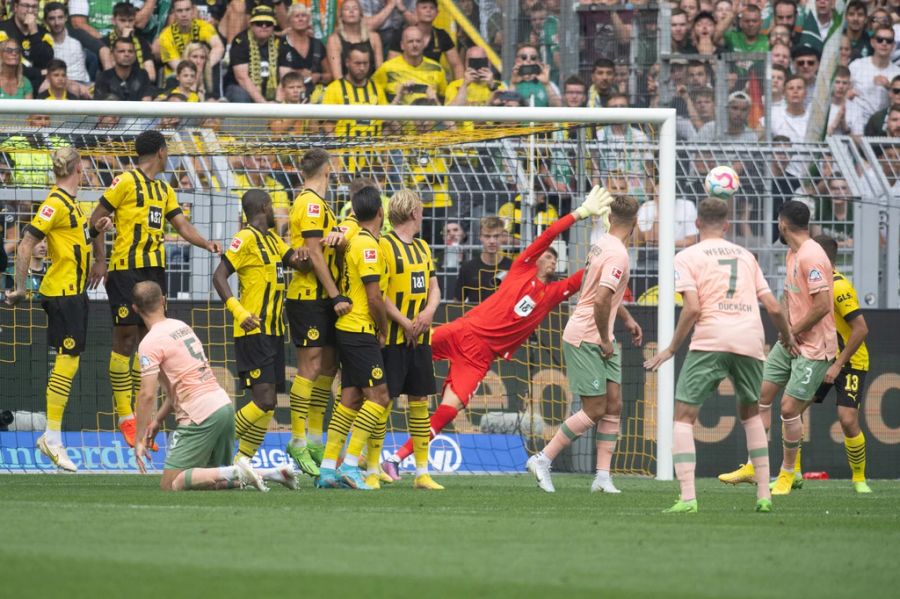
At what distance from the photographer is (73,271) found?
11148mm

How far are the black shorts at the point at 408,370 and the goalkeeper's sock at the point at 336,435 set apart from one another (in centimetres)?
36

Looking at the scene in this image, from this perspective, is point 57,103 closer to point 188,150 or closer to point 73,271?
point 73,271

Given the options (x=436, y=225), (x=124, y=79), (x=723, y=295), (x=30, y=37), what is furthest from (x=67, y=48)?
(x=723, y=295)

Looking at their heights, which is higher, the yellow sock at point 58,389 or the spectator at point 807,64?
the spectator at point 807,64

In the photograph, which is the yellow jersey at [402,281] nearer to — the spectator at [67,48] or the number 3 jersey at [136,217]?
the number 3 jersey at [136,217]

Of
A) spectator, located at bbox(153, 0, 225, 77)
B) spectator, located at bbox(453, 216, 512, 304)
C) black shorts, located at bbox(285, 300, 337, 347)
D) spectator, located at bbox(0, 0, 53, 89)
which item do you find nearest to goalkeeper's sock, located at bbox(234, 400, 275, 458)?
black shorts, located at bbox(285, 300, 337, 347)

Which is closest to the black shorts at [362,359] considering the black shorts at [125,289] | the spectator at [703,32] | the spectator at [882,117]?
the black shorts at [125,289]

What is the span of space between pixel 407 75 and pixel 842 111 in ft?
19.5

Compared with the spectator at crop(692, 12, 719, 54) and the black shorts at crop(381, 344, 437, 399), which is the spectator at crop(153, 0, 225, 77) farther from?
the black shorts at crop(381, 344, 437, 399)

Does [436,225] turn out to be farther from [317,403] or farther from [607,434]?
[607,434]

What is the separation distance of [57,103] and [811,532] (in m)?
6.88

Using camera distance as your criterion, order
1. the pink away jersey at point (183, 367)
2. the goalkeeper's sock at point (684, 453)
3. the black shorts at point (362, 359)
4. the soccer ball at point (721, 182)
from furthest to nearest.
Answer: the black shorts at point (362, 359) < the soccer ball at point (721, 182) < the pink away jersey at point (183, 367) < the goalkeeper's sock at point (684, 453)

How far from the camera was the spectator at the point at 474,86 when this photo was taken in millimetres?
18263

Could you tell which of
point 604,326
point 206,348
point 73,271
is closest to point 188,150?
point 206,348
